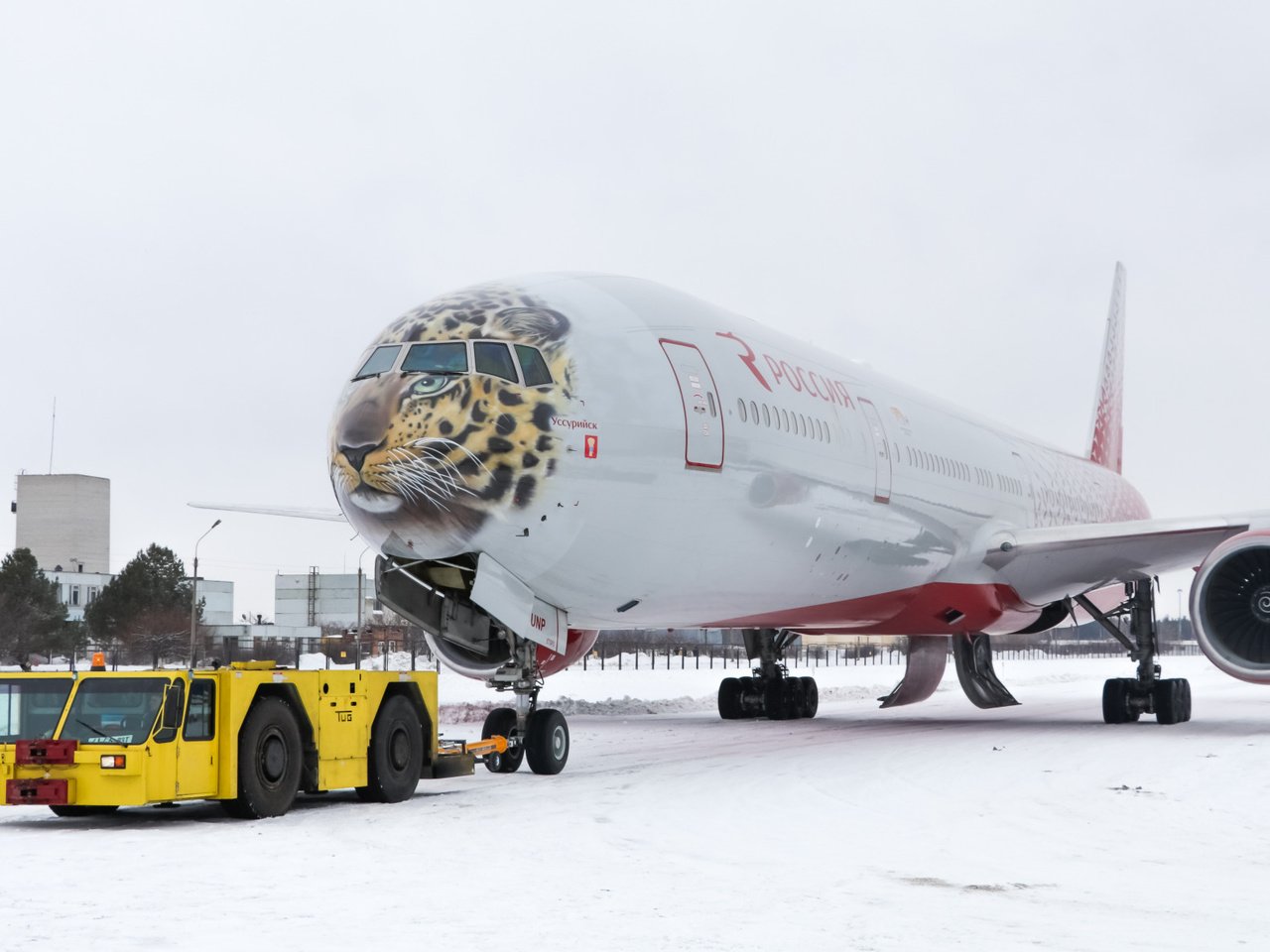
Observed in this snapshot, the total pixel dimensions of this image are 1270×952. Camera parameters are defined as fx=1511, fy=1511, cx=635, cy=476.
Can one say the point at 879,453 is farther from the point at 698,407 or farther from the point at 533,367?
the point at 533,367

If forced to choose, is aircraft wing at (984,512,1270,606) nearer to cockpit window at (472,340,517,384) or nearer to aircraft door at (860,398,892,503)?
aircraft door at (860,398,892,503)

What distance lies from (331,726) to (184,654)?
142ft

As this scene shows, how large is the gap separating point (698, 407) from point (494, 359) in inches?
80.8

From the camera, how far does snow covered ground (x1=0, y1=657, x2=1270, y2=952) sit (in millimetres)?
6504

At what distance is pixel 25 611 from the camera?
53.1 m

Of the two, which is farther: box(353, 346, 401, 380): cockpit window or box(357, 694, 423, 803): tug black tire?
box(353, 346, 401, 380): cockpit window

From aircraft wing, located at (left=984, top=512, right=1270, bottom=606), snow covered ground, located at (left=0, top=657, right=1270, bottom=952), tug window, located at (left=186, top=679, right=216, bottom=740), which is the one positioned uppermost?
aircraft wing, located at (left=984, top=512, right=1270, bottom=606)

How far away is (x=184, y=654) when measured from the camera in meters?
52.3

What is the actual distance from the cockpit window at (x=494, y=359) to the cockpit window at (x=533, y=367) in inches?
3.6

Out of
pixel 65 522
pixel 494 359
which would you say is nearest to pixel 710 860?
pixel 494 359

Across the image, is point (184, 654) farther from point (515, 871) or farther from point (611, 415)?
point (515, 871)

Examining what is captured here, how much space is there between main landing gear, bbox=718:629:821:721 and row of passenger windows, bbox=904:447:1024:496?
3989 millimetres

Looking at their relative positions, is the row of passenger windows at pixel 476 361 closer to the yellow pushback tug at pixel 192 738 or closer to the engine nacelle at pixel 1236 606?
the yellow pushback tug at pixel 192 738

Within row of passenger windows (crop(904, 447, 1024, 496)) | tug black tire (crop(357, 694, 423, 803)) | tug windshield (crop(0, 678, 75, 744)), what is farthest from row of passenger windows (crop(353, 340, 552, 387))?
row of passenger windows (crop(904, 447, 1024, 496))
